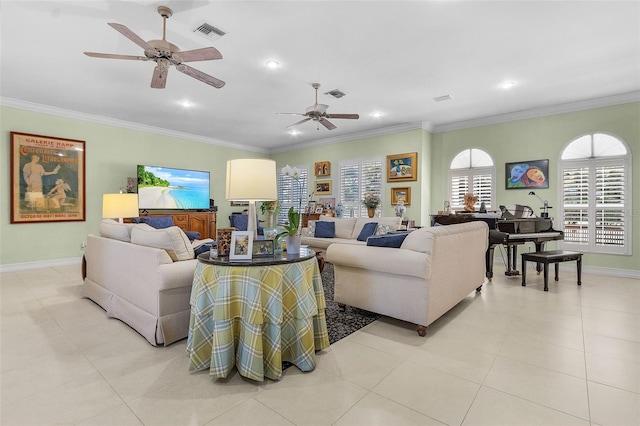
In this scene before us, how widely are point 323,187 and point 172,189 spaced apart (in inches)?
142

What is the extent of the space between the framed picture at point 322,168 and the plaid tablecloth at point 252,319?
598cm

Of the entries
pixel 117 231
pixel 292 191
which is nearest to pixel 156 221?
pixel 117 231

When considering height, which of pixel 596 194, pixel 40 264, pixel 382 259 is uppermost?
pixel 596 194

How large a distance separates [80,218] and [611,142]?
945cm

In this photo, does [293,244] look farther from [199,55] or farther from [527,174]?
[527,174]

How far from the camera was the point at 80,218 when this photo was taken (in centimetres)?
585

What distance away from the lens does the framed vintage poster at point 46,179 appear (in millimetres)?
5199

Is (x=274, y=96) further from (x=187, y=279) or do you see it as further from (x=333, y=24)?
(x=187, y=279)

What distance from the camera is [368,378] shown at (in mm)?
1962

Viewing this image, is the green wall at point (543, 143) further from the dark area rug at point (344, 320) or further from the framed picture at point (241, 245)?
the framed picture at point (241, 245)

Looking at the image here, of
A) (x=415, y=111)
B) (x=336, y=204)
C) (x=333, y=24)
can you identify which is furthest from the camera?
(x=336, y=204)

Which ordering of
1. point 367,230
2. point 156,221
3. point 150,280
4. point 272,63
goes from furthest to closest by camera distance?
point 156,221
point 367,230
point 272,63
point 150,280

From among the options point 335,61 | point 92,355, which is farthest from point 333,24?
point 92,355

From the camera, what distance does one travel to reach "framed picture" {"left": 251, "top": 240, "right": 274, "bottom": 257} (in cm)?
223
